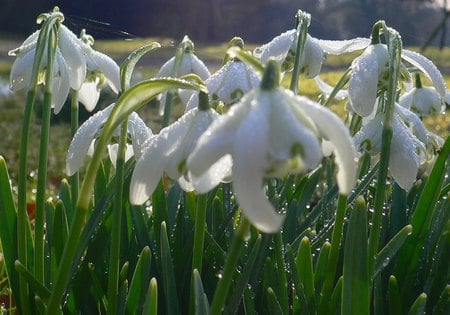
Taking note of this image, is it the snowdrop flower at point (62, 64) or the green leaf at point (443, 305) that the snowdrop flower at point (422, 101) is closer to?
the green leaf at point (443, 305)

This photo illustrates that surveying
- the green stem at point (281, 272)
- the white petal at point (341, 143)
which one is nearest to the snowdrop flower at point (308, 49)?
the green stem at point (281, 272)

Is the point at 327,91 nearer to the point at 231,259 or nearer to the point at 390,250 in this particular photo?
the point at 390,250

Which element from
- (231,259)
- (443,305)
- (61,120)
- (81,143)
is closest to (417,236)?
(443,305)

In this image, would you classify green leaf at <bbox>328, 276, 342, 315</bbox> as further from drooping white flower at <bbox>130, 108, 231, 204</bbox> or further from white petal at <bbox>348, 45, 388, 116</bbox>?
drooping white flower at <bbox>130, 108, 231, 204</bbox>

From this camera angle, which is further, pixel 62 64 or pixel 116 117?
pixel 62 64

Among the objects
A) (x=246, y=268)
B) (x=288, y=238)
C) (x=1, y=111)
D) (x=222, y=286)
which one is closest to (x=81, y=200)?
(x=222, y=286)

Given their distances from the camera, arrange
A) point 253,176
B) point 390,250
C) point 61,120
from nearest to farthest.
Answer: point 253,176, point 390,250, point 61,120

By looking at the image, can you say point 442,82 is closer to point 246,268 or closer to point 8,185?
point 246,268
